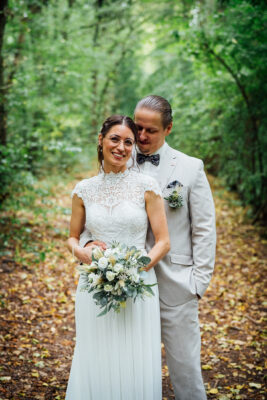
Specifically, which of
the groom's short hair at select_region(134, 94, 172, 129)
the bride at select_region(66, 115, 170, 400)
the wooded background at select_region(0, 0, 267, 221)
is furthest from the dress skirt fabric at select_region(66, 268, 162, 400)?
the wooded background at select_region(0, 0, 267, 221)

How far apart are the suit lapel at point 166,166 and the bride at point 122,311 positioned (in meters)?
0.24

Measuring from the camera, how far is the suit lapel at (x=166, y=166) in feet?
9.20

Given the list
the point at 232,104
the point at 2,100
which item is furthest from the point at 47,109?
the point at 232,104

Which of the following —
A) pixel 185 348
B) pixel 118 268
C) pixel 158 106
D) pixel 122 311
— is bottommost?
pixel 185 348

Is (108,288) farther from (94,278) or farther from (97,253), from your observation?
(97,253)

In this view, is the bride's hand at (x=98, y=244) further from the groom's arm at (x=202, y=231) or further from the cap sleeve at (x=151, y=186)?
the groom's arm at (x=202, y=231)

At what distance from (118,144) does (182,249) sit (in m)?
0.90

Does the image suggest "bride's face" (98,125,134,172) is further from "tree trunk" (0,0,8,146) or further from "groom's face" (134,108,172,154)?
"tree trunk" (0,0,8,146)

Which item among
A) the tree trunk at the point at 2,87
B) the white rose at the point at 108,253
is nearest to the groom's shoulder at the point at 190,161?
the white rose at the point at 108,253

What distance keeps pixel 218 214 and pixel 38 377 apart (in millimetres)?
7564

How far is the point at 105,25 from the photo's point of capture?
1422 centimetres

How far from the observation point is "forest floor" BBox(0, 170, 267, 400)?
3.78 metres

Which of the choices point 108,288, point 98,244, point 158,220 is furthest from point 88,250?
point 158,220

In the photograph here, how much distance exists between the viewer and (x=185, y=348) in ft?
9.05
